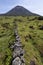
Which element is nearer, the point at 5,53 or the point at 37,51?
the point at 5,53

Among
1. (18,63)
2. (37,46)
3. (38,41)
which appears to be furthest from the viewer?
(38,41)

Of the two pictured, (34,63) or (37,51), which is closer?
(34,63)

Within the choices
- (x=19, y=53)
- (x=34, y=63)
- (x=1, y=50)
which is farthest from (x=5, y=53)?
(x=34, y=63)

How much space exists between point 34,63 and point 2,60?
24.1 ft

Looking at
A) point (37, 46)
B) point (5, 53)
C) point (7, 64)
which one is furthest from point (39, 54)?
point (7, 64)

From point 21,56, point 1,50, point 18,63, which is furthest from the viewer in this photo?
point 1,50

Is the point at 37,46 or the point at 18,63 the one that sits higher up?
the point at 18,63

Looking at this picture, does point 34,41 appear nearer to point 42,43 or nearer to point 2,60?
point 42,43

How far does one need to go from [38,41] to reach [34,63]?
17966 mm

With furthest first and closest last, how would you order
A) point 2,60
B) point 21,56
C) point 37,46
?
point 37,46
point 2,60
point 21,56

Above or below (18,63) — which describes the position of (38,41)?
below

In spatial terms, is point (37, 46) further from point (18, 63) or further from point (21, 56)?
point (18, 63)

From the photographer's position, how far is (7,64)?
31.2m

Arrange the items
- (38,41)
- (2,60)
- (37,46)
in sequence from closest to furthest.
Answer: (2,60) < (37,46) < (38,41)
